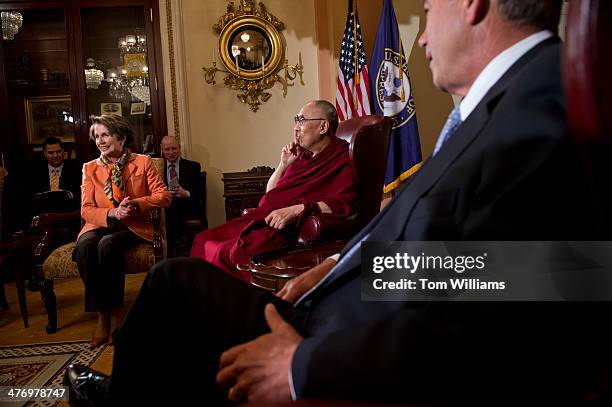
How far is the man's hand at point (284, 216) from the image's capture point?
97.0 inches

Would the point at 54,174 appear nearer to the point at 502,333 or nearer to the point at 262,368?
the point at 262,368

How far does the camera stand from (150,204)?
315 centimetres

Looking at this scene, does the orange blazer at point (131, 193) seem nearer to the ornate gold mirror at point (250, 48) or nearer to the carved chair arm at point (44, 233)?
the carved chair arm at point (44, 233)

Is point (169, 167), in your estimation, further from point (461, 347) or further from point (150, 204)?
point (461, 347)

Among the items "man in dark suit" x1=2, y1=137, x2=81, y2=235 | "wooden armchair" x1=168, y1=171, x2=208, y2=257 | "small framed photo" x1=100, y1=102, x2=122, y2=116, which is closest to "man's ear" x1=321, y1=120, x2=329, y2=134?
"wooden armchair" x1=168, y1=171, x2=208, y2=257

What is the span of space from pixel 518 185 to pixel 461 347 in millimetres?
221

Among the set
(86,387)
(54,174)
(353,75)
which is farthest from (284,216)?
(54,174)

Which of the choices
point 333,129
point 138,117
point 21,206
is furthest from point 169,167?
point 333,129

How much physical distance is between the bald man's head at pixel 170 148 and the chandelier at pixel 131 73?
84 centimetres

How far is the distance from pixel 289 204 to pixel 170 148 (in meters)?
2.72

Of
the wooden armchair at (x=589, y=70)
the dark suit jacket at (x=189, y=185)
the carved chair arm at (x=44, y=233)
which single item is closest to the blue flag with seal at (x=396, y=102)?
the dark suit jacket at (x=189, y=185)

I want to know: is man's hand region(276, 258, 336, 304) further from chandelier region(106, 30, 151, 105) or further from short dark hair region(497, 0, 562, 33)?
chandelier region(106, 30, 151, 105)

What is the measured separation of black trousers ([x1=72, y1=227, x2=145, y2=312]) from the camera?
2.92 metres

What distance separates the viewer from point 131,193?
10.6 feet
